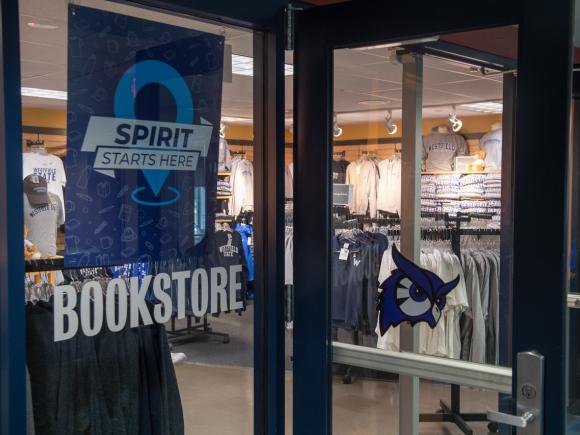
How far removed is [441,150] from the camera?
92.2 inches

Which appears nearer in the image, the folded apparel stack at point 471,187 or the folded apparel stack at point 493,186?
the folded apparel stack at point 493,186

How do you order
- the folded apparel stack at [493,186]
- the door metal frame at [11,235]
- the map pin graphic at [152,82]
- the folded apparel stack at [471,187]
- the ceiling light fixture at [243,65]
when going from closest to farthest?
the door metal frame at [11,235] → the map pin graphic at [152,82] → the folded apparel stack at [493,186] → the folded apparel stack at [471,187] → the ceiling light fixture at [243,65]

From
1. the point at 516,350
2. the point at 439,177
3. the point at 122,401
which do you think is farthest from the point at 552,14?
the point at 122,401

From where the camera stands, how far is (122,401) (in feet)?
7.02

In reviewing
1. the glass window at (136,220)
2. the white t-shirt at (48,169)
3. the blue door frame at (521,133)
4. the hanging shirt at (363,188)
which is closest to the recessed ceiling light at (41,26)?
the glass window at (136,220)

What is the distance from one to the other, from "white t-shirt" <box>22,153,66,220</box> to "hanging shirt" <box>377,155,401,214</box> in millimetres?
1119

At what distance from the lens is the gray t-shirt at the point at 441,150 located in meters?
2.28

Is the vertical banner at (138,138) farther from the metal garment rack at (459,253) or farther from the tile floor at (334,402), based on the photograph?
the metal garment rack at (459,253)

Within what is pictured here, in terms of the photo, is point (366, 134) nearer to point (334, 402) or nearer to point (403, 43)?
point (403, 43)

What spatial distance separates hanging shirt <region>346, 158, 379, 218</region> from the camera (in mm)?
2314

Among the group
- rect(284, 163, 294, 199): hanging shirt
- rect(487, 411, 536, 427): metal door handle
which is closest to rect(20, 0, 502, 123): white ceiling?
rect(284, 163, 294, 199): hanging shirt

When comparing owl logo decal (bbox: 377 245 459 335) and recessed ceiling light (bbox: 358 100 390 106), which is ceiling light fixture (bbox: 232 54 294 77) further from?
owl logo decal (bbox: 377 245 459 335)

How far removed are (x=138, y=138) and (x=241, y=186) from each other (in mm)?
439

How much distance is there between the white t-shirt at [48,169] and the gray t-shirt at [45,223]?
0.08 feet
